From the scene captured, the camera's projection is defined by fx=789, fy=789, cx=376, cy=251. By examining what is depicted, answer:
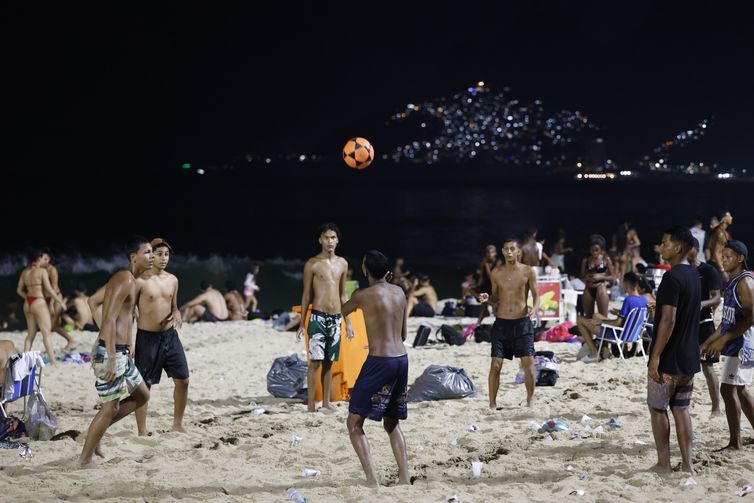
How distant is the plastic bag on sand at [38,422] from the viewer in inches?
259

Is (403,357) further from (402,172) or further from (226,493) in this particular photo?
(402,172)

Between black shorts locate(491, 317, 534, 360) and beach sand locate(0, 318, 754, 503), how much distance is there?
0.56 metres

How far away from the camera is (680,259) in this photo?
16.7 feet

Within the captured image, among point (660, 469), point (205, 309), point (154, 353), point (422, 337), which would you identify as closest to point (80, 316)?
point (205, 309)

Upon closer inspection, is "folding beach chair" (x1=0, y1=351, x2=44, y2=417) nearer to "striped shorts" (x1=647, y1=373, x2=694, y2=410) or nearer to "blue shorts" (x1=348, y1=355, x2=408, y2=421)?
"blue shorts" (x1=348, y1=355, x2=408, y2=421)

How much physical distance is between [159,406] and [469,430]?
323 cm

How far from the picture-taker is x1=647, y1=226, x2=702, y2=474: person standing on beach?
4938mm

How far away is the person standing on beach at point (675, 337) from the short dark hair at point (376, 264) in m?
1.76

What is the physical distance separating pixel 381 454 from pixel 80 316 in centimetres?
1002

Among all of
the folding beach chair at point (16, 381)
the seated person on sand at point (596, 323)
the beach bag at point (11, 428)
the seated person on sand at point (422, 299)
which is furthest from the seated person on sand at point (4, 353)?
the seated person on sand at point (422, 299)

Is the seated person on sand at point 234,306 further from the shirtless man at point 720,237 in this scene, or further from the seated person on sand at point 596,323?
the shirtless man at point 720,237

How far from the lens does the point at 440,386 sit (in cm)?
803

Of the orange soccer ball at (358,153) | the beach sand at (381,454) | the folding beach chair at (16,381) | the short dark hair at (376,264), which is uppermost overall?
the orange soccer ball at (358,153)

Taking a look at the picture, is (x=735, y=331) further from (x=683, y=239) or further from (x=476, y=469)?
(x=476, y=469)
